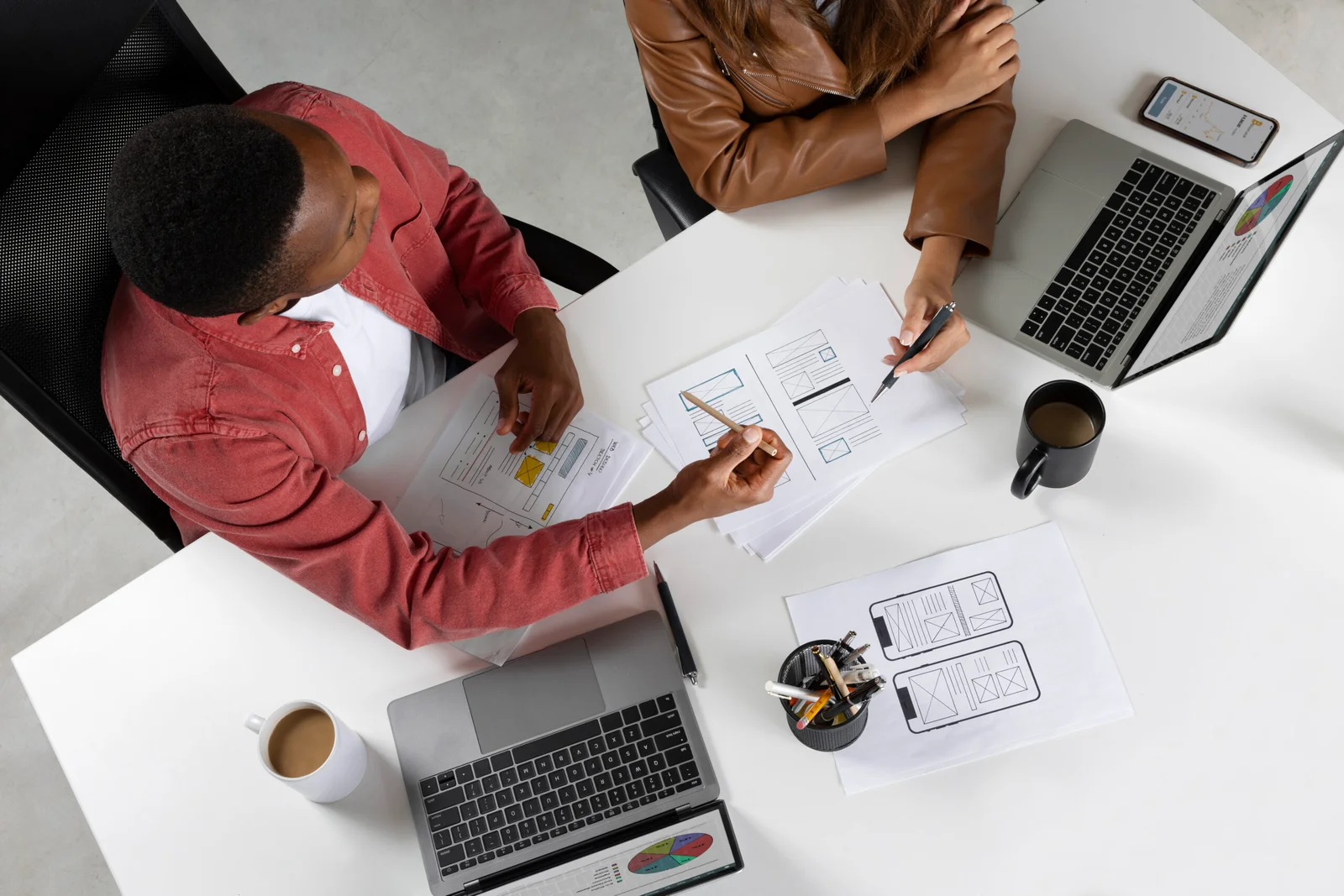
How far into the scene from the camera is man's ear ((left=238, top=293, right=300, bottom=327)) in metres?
0.85

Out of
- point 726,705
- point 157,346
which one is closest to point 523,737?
point 726,705

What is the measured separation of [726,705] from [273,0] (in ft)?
7.45

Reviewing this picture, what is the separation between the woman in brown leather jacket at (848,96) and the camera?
3.65 ft

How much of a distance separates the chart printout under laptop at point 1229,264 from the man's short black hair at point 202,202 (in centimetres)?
87

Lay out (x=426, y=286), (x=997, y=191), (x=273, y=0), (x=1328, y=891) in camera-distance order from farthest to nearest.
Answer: (x=273, y=0)
(x=426, y=286)
(x=997, y=191)
(x=1328, y=891)

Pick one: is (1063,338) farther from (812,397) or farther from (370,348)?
(370,348)

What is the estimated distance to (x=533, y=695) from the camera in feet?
3.34

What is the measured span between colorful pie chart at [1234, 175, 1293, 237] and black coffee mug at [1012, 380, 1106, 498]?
0.22 m

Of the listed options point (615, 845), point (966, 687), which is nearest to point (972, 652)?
point (966, 687)

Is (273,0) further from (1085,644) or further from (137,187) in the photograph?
(1085,644)

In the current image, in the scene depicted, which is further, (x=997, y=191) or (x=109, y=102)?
(x=997, y=191)

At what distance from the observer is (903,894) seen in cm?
91

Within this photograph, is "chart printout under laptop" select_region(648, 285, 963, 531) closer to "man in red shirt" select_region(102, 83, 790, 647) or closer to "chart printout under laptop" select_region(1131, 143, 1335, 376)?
"man in red shirt" select_region(102, 83, 790, 647)

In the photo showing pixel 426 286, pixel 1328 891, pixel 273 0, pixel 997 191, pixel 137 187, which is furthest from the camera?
pixel 273 0
